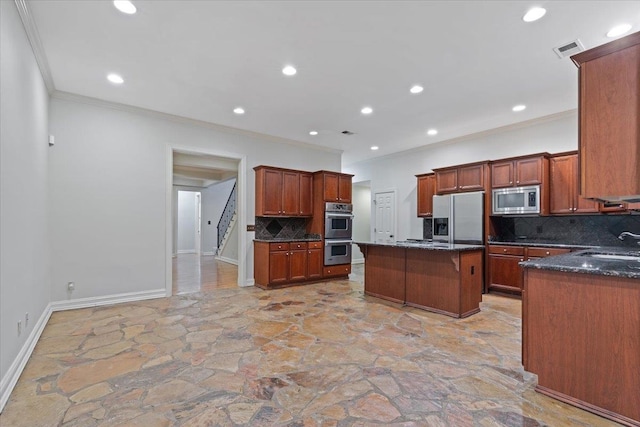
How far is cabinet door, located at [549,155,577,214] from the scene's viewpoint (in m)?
4.68

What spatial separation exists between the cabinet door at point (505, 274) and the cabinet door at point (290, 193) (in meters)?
3.70

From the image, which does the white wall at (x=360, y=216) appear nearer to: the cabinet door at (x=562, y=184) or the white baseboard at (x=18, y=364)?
the cabinet door at (x=562, y=184)

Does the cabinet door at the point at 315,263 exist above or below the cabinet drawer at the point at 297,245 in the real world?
below

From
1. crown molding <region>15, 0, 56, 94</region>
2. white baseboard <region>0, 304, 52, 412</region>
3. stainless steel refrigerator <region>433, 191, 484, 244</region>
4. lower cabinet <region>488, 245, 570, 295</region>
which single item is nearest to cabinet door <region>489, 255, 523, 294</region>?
lower cabinet <region>488, 245, 570, 295</region>

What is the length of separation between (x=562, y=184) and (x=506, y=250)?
131cm

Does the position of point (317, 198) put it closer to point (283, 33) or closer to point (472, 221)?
point (472, 221)

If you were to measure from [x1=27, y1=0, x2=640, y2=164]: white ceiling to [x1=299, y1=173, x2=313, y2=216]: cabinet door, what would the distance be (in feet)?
5.04

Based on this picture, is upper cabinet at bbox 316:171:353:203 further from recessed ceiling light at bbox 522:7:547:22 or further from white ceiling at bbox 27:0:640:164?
recessed ceiling light at bbox 522:7:547:22

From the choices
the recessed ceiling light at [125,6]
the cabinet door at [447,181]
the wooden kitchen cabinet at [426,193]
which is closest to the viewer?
the recessed ceiling light at [125,6]

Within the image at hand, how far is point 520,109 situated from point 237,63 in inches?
168

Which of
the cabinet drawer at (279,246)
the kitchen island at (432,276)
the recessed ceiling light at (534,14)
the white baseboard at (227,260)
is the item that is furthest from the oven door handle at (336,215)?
the recessed ceiling light at (534,14)

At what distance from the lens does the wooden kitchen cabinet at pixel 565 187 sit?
4.62m

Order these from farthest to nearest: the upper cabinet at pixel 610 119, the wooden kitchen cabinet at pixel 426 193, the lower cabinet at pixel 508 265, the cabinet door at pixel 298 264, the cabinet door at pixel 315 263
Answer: the wooden kitchen cabinet at pixel 426 193
the cabinet door at pixel 315 263
the cabinet door at pixel 298 264
the lower cabinet at pixel 508 265
the upper cabinet at pixel 610 119

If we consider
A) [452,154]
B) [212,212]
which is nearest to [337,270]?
[452,154]
